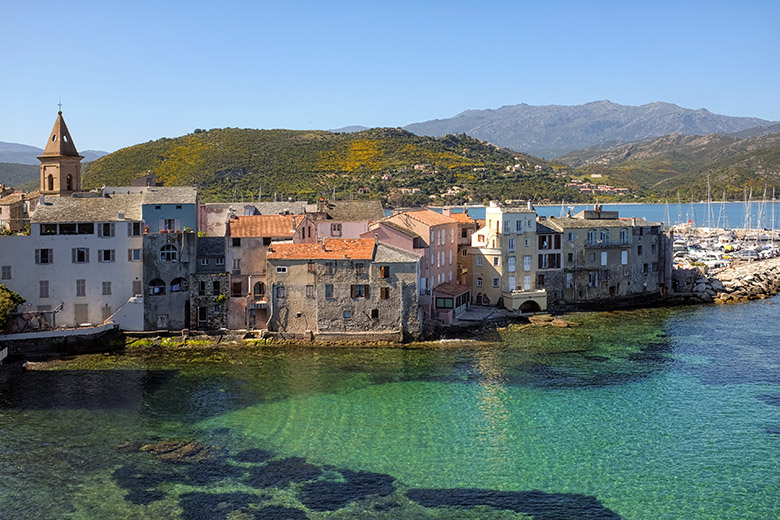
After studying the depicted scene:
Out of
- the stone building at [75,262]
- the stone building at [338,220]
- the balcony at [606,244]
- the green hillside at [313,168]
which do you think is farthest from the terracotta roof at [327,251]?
the green hillside at [313,168]

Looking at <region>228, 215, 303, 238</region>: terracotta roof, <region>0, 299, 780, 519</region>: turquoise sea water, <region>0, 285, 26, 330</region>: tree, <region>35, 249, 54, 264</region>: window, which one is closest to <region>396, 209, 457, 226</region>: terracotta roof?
<region>228, 215, 303, 238</region>: terracotta roof

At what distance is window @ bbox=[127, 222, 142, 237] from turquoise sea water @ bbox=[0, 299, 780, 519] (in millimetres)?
9515

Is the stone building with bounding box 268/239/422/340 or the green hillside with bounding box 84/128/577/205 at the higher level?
the green hillside with bounding box 84/128/577/205

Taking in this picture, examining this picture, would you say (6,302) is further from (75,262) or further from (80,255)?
(80,255)

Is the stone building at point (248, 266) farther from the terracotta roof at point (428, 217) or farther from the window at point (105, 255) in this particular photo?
the terracotta roof at point (428, 217)

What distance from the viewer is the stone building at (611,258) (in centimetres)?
6669

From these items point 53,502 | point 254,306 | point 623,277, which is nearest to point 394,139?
point 623,277

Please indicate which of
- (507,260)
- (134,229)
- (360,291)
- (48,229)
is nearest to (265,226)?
(134,229)

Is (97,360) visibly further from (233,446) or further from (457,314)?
(457,314)

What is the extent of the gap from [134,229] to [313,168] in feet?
345

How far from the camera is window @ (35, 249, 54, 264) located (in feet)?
162

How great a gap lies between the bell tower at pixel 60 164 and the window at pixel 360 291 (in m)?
29.5

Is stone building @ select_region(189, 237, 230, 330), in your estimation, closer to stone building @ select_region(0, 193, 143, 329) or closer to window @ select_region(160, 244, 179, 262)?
window @ select_region(160, 244, 179, 262)

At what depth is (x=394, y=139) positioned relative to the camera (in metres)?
189
